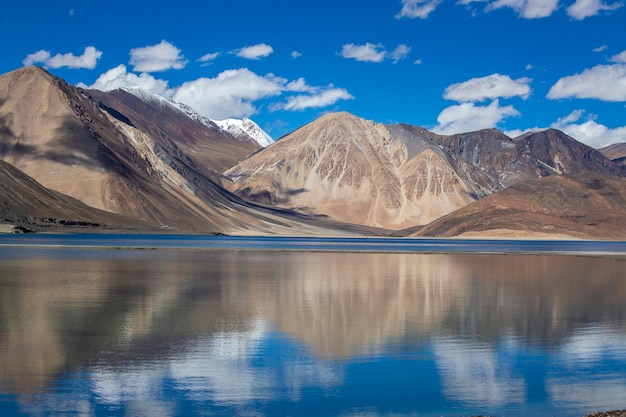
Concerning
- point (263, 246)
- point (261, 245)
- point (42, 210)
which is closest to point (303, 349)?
point (263, 246)

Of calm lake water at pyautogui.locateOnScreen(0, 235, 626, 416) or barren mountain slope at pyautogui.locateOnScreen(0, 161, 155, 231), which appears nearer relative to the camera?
calm lake water at pyautogui.locateOnScreen(0, 235, 626, 416)

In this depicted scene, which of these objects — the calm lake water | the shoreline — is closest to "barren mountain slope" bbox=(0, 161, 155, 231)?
the shoreline

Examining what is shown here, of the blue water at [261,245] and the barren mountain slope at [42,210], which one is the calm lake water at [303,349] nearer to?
the blue water at [261,245]

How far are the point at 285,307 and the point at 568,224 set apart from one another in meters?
178

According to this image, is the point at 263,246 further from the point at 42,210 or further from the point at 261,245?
the point at 42,210

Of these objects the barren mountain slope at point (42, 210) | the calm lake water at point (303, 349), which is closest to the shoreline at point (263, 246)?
the barren mountain slope at point (42, 210)

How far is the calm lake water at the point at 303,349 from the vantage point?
1691 cm

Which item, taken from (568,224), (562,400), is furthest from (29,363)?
(568,224)

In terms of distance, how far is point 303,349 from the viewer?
22922 mm

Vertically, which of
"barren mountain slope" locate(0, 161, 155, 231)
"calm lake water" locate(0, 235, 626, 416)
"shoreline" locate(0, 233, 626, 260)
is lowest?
"calm lake water" locate(0, 235, 626, 416)

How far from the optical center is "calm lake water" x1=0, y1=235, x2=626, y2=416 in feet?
55.5

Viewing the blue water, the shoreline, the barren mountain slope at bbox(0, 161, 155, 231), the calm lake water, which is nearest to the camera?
the calm lake water

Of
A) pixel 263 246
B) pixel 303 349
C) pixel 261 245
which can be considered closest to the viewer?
pixel 303 349

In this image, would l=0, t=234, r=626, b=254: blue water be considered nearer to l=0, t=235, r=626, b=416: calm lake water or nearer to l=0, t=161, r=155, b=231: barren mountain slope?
l=0, t=161, r=155, b=231: barren mountain slope
